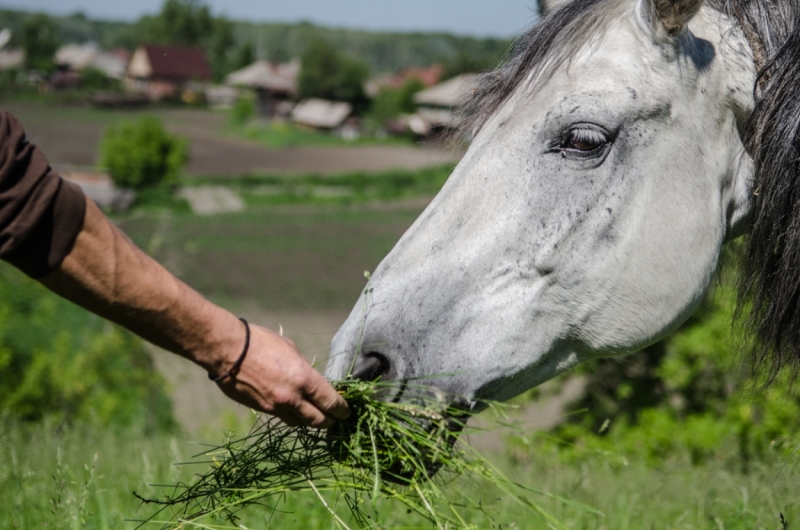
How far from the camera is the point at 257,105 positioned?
279 ft

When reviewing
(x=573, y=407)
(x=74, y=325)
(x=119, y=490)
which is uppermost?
(x=119, y=490)

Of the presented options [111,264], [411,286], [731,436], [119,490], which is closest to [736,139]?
[411,286]

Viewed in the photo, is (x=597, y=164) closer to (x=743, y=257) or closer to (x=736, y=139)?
(x=736, y=139)

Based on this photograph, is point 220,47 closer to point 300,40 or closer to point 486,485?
point 300,40

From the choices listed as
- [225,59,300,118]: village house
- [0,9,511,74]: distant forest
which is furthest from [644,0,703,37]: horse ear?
[225,59,300,118]: village house

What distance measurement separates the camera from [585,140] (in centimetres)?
210

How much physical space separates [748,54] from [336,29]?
17480 cm

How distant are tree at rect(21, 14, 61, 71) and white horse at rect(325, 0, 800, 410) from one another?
72.6 m

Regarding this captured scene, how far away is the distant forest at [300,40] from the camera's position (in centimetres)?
9531

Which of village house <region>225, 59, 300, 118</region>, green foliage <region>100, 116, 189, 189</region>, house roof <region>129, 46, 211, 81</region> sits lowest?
village house <region>225, 59, 300, 118</region>

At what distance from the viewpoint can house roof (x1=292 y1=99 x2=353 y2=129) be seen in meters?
80.5

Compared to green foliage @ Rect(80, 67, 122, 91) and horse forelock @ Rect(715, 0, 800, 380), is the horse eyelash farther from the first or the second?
green foliage @ Rect(80, 67, 122, 91)

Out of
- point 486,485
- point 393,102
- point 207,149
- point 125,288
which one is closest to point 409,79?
point 393,102

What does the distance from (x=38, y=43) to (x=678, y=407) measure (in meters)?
71.0
